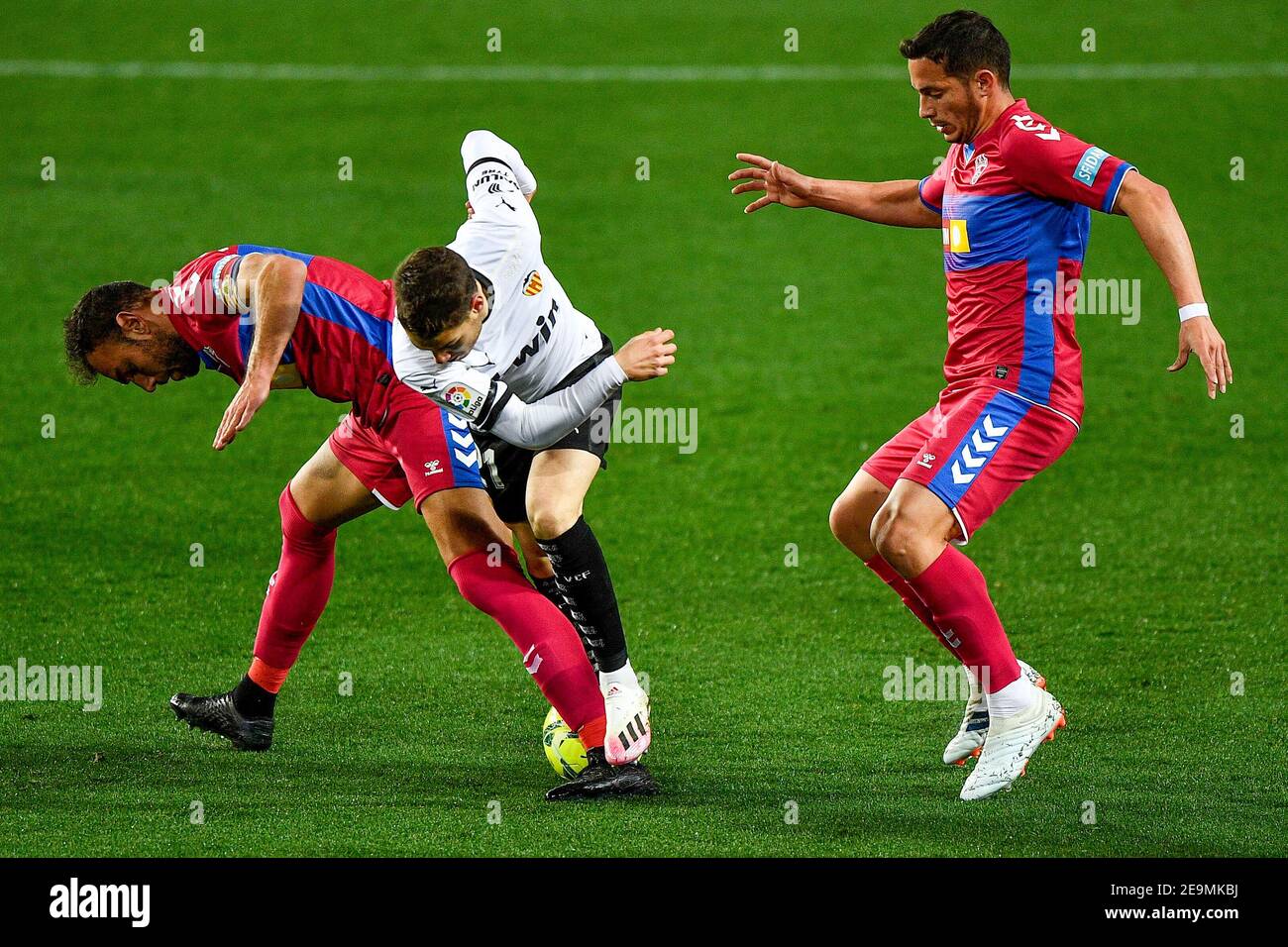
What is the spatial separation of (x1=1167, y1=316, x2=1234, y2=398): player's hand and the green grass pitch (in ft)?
4.47

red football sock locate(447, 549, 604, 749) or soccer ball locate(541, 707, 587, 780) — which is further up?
red football sock locate(447, 549, 604, 749)

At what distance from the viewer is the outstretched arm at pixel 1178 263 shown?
488cm

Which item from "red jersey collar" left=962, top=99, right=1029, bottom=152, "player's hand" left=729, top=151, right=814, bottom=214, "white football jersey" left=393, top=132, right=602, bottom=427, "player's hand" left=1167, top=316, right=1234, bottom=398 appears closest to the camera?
"player's hand" left=1167, top=316, right=1234, bottom=398

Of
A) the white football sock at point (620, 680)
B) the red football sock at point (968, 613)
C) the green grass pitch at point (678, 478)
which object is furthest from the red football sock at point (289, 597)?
the red football sock at point (968, 613)

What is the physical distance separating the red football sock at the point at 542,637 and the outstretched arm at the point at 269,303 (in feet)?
2.86

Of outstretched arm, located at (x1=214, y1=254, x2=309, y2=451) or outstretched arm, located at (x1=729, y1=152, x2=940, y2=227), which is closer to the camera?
outstretched arm, located at (x1=214, y1=254, x2=309, y2=451)

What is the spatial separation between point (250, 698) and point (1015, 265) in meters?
3.00

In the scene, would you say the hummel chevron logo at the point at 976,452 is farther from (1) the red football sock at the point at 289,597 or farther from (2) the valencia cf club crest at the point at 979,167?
(1) the red football sock at the point at 289,597

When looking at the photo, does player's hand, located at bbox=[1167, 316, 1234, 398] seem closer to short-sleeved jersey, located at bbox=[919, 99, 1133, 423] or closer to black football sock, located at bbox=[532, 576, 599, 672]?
short-sleeved jersey, located at bbox=[919, 99, 1133, 423]

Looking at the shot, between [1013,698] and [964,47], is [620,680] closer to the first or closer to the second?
[1013,698]

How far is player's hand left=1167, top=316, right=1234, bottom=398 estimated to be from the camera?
4.85 metres

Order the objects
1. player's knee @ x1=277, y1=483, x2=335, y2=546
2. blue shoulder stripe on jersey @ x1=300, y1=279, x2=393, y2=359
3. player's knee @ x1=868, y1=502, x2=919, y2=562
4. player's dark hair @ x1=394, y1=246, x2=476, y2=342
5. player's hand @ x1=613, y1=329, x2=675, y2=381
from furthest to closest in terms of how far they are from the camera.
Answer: player's knee @ x1=277, y1=483, x2=335, y2=546, blue shoulder stripe on jersey @ x1=300, y1=279, x2=393, y2=359, player's knee @ x1=868, y1=502, x2=919, y2=562, player's hand @ x1=613, y1=329, x2=675, y2=381, player's dark hair @ x1=394, y1=246, x2=476, y2=342

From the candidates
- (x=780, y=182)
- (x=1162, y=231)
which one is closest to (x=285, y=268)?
(x=780, y=182)

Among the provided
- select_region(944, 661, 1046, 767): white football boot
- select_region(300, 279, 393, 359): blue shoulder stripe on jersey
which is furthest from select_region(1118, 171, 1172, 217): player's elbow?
select_region(300, 279, 393, 359): blue shoulder stripe on jersey
